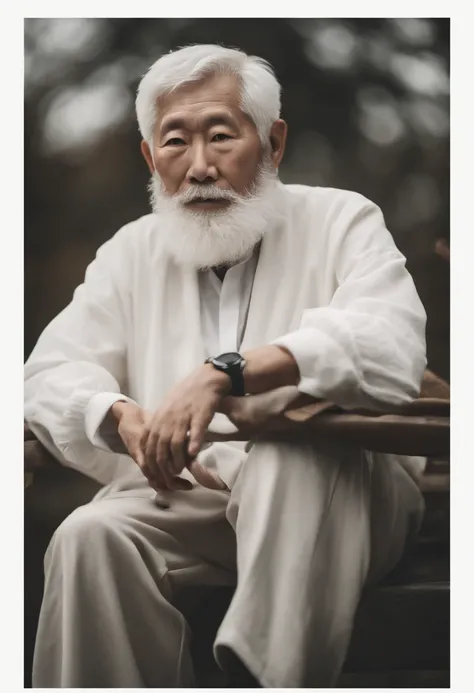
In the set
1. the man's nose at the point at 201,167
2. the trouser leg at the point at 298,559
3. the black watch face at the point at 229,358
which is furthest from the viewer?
the man's nose at the point at 201,167

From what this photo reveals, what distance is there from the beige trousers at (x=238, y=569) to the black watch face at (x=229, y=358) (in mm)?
234

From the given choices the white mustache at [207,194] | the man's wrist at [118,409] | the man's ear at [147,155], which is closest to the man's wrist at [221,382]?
the man's wrist at [118,409]

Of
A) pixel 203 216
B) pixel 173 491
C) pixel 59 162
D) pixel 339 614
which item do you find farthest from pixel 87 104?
pixel 339 614

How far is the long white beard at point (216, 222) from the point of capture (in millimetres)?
2723

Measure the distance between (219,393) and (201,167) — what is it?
0.66m

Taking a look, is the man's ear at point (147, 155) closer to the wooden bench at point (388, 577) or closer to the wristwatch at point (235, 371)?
the wristwatch at point (235, 371)

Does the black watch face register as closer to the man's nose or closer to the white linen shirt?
the white linen shirt

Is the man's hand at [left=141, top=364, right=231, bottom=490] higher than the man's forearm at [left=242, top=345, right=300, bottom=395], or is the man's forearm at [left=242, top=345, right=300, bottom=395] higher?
the man's forearm at [left=242, top=345, right=300, bottom=395]

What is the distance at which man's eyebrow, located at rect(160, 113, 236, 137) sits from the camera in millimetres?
2676

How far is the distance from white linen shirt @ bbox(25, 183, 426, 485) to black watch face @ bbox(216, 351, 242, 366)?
92mm

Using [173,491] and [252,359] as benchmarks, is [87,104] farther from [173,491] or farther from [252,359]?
[173,491]

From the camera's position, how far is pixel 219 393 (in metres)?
2.53

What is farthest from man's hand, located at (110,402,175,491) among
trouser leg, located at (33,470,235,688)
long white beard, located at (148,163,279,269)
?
long white beard, located at (148,163,279,269)

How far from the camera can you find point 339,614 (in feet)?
8.22
